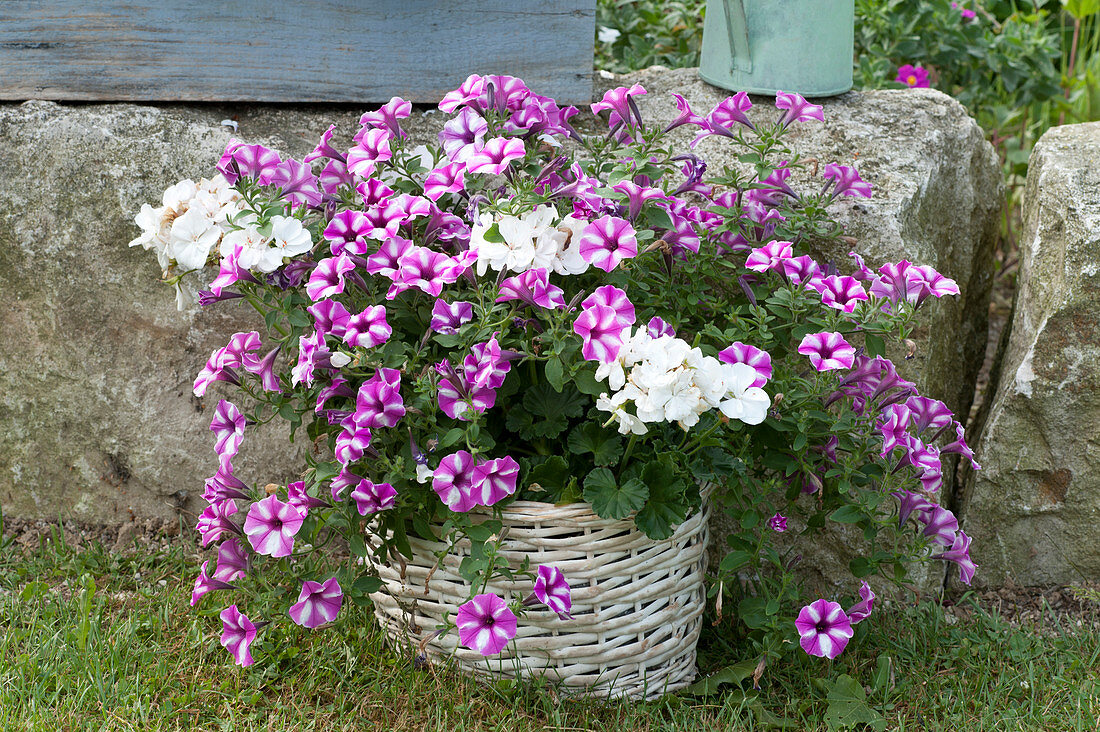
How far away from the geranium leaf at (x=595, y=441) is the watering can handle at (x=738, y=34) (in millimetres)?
1154

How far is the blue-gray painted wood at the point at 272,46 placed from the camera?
2.13m

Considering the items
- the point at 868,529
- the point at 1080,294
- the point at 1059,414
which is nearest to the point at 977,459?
the point at 1059,414

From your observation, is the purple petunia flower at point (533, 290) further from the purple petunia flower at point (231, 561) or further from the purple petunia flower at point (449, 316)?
the purple petunia flower at point (231, 561)

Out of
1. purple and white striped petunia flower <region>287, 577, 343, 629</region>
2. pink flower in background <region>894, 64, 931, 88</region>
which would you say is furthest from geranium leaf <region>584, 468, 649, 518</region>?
pink flower in background <region>894, 64, 931, 88</region>

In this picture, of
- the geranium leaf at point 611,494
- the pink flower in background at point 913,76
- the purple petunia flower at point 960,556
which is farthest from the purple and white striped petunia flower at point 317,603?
the pink flower in background at point 913,76

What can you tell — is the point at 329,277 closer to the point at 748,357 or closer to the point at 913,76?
the point at 748,357

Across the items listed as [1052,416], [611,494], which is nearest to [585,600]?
[611,494]

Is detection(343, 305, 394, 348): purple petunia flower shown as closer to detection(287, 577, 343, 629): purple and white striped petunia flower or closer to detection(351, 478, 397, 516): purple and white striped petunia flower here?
detection(351, 478, 397, 516): purple and white striped petunia flower

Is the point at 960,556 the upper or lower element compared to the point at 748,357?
lower

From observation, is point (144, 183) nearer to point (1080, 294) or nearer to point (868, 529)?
point (868, 529)

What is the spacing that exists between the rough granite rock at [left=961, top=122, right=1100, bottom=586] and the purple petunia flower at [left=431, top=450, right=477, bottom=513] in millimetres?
1225

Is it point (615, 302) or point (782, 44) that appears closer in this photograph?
point (615, 302)

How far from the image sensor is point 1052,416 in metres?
2.02

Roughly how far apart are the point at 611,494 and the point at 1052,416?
42.5 inches
